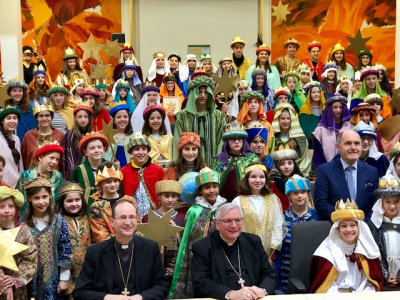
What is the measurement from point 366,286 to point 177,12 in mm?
11717

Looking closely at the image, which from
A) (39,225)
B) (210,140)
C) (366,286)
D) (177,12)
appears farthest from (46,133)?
(177,12)

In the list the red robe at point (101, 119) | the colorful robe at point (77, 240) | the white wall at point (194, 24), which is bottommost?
the colorful robe at point (77, 240)

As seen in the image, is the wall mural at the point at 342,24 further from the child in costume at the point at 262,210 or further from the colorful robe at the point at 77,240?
the colorful robe at the point at 77,240

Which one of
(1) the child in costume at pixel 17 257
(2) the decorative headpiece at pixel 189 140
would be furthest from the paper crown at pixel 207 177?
(1) the child in costume at pixel 17 257

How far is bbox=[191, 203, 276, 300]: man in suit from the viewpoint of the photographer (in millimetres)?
4570

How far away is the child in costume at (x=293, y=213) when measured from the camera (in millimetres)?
5441

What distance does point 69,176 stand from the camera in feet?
21.8

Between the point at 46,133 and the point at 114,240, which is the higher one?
the point at 46,133

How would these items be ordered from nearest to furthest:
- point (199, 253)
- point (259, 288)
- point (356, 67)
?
point (259, 288) < point (199, 253) < point (356, 67)

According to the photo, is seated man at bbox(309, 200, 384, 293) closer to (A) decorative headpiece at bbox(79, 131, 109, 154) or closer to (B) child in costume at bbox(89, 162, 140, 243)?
(B) child in costume at bbox(89, 162, 140, 243)

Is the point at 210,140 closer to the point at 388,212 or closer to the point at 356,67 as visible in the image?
the point at 388,212

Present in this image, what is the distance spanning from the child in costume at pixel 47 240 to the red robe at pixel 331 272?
A: 193cm

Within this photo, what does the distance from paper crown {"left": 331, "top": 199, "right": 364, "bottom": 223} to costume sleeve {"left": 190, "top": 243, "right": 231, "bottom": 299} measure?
104 cm

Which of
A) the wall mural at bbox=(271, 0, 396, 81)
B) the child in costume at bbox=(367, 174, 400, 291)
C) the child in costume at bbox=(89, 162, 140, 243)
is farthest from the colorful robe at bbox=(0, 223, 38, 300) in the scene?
the wall mural at bbox=(271, 0, 396, 81)
